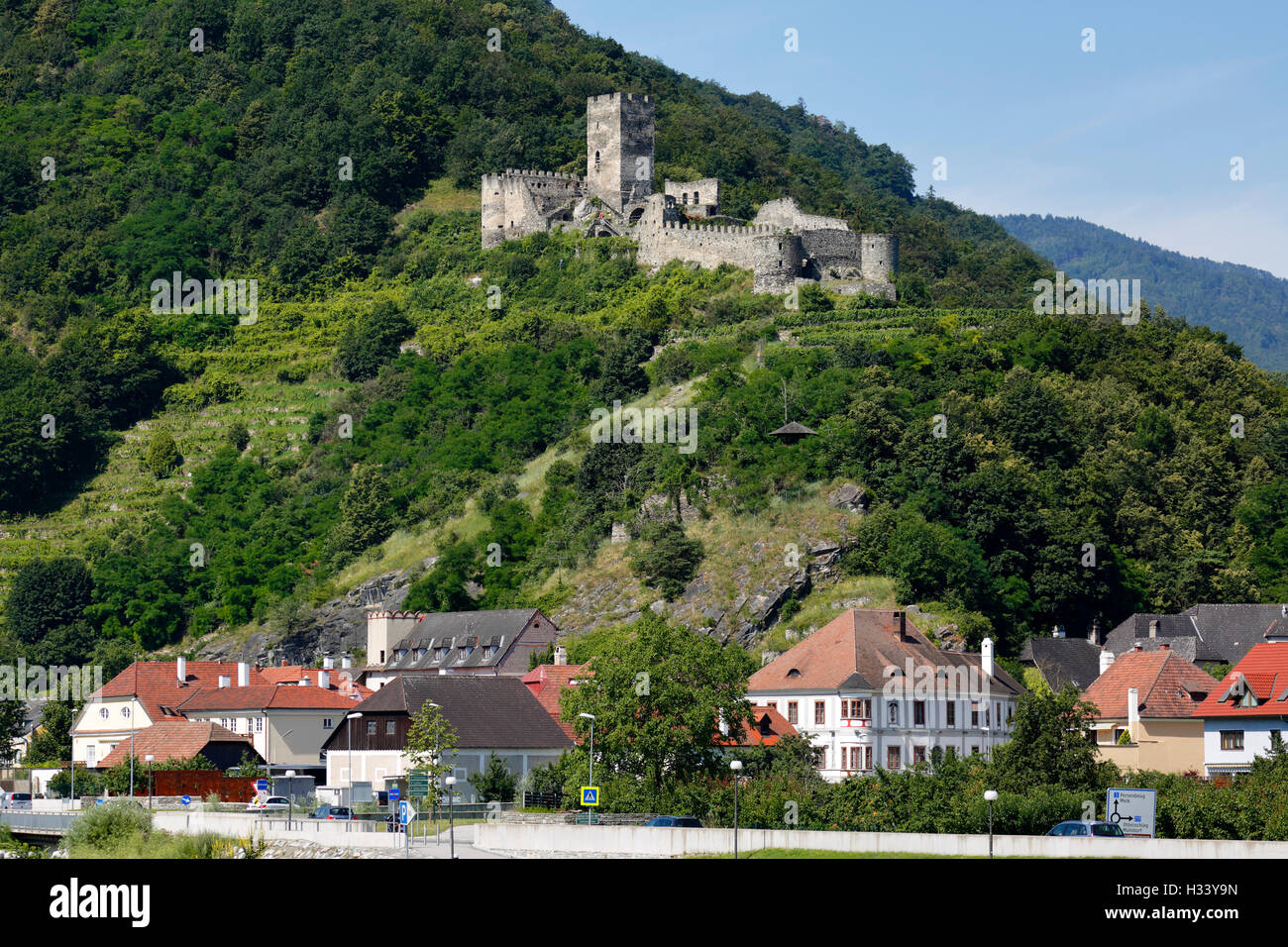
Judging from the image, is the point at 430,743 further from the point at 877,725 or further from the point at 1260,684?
the point at 1260,684

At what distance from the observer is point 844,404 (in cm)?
9350

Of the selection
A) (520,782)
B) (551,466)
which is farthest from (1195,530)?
(520,782)

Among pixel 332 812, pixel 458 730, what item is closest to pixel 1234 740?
pixel 458 730

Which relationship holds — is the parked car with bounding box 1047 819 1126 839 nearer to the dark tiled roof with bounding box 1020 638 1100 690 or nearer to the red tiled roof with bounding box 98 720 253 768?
the dark tiled roof with bounding box 1020 638 1100 690

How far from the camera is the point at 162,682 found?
294 ft

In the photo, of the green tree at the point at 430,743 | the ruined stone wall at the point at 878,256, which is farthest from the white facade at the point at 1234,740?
the ruined stone wall at the point at 878,256

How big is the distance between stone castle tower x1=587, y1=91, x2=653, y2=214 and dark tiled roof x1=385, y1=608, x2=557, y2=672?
4328 centimetres

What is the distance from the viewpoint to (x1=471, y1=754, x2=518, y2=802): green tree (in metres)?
64.5

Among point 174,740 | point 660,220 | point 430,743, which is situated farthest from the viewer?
point 660,220

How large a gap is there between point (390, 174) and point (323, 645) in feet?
188

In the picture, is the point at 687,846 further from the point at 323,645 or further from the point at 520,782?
the point at 323,645

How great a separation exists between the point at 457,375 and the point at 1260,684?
59858mm

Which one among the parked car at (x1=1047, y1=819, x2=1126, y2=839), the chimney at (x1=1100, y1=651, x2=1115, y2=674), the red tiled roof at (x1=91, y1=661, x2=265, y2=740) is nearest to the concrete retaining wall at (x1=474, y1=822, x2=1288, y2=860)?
the parked car at (x1=1047, y1=819, x2=1126, y2=839)

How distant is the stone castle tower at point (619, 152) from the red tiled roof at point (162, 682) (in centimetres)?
4790
